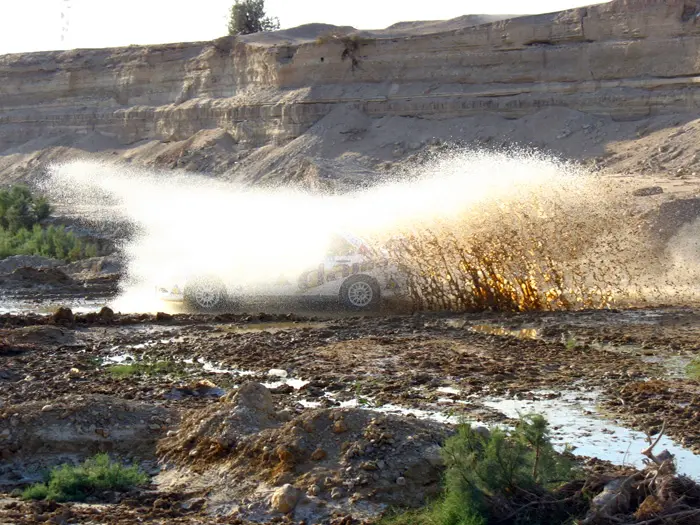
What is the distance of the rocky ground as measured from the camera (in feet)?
22.6

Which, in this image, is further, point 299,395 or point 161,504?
point 299,395

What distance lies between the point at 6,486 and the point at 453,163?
84.5 feet

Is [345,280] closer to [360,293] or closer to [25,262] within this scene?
[360,293]

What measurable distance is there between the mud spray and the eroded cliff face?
10.1 meters

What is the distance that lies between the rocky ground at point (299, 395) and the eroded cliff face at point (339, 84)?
18.3 meters

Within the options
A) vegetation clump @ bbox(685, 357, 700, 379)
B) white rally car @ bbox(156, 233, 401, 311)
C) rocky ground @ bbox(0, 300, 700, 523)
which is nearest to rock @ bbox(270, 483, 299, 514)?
rocky ground @ bbox(0, 300, 700, 523)

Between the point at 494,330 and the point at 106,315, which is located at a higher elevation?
the point at 106,315

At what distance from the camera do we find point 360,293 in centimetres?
1584

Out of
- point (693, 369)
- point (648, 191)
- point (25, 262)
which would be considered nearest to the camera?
point (693, 369)

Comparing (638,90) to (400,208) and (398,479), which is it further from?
(398,479)

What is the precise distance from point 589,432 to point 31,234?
25.6m

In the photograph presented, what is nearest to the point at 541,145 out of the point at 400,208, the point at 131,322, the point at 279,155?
the point at 279,155

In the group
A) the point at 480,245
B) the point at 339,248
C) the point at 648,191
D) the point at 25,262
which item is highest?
the point at 648,191

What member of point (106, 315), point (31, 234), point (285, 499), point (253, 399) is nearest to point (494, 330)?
point (106, 315)
